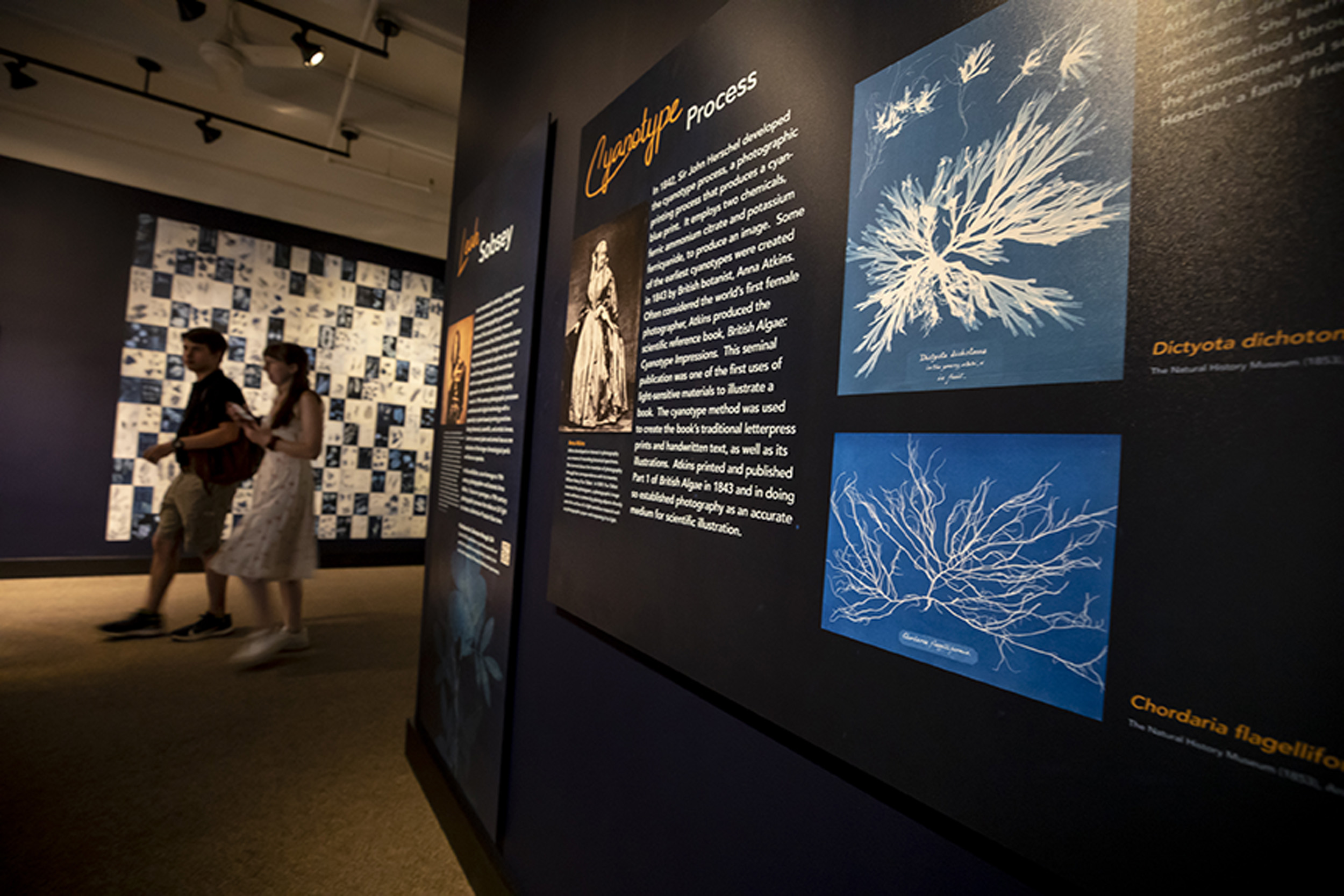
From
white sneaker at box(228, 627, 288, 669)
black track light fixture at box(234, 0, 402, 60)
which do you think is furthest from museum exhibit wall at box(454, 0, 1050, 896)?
white sneaker at box(228, 627, 288, 669)

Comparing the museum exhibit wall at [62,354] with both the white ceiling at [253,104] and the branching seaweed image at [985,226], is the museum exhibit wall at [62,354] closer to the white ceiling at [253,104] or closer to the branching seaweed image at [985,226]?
the white ceiling at [253,104]

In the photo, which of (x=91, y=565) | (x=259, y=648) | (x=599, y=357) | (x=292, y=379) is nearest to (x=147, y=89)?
(x=292, y=379)

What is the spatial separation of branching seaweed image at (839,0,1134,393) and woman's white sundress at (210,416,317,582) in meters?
3.20

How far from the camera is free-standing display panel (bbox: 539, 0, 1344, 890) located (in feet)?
1.41

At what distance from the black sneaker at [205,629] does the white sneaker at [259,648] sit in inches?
21.4

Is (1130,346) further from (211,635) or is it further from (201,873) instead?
(211,635)

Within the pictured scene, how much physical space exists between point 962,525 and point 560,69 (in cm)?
166

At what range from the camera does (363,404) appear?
241 inches

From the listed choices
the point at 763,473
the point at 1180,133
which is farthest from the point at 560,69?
the point at 1180,133

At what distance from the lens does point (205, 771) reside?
226 cm

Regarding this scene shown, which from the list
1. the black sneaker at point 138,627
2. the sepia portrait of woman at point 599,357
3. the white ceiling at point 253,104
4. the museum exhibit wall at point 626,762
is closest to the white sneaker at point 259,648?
the black sneaker at point 138,627

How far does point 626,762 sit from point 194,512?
346cm

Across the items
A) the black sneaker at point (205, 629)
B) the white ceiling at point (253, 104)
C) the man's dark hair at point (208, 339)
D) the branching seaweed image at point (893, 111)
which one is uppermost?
the white ceiling at point (253, 104)

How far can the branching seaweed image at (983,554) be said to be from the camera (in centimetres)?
52
